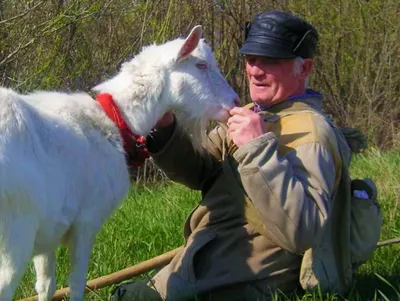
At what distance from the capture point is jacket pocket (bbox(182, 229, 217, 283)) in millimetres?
4062

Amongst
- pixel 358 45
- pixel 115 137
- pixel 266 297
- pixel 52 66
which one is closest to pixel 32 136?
pixel 115 137

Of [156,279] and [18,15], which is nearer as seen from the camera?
[156,279]

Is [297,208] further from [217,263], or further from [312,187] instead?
[217,263]

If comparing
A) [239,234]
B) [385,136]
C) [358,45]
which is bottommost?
[385,136]

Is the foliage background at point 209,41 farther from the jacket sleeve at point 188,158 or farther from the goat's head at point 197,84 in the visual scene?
the goat's head at point 197,84

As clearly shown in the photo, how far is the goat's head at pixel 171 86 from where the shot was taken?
3.89 m

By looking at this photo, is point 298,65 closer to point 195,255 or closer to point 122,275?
point 195,255

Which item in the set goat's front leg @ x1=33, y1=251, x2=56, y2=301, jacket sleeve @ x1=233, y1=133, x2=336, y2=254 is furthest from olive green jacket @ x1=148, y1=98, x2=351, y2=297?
goat's front leg @ x1=33, y1=251, x2=56, y2=301

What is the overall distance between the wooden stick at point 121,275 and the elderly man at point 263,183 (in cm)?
10

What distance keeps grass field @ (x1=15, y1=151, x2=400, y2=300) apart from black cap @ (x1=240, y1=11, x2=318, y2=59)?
126cm

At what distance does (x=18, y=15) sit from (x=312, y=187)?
4782mm

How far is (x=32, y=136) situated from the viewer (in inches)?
131

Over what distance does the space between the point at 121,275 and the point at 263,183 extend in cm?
131

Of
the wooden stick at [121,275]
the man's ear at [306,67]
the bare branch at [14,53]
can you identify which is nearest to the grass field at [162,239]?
the wooden stick at [121,275]
